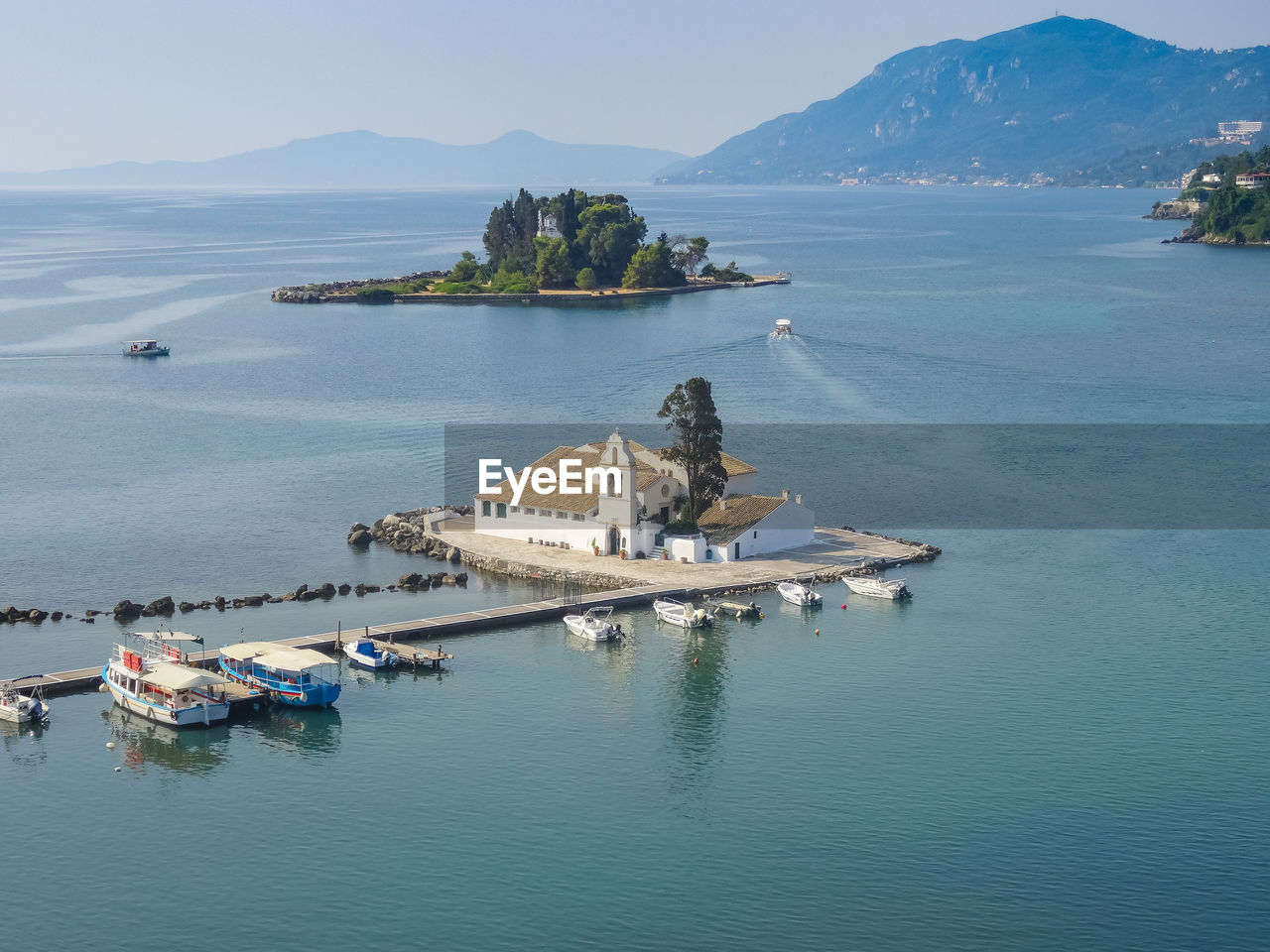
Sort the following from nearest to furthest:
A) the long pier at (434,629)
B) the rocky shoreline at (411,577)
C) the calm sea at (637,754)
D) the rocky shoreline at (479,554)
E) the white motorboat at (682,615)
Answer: the calm sea at (637,754) → the long pier at (434,629) → the white motorboat at (682,615) → the rocky shoreline at (411,577) → the rocky shoreline at (479,554)

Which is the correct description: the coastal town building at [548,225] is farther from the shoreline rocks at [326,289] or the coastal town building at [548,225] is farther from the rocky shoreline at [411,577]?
the rocky shoreline at [411,577]

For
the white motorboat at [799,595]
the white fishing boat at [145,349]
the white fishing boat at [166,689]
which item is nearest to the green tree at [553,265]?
the white fishing boat at [145,349]

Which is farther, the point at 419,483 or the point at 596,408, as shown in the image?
the point at 596,408

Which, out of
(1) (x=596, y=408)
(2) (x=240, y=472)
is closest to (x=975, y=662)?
(2) (x=240, y=472)

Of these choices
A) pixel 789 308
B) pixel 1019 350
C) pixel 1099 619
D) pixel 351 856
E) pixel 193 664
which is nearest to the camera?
pixel 351 856

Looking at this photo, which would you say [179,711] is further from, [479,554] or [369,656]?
[479,554]

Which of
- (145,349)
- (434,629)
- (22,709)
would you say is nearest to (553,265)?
(145,349)

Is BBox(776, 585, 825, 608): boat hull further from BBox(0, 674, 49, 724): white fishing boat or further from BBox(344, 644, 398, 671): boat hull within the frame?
BBox(0, 674, 49, 724): white fishing boat

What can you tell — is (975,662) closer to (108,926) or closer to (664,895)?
(664,895)
